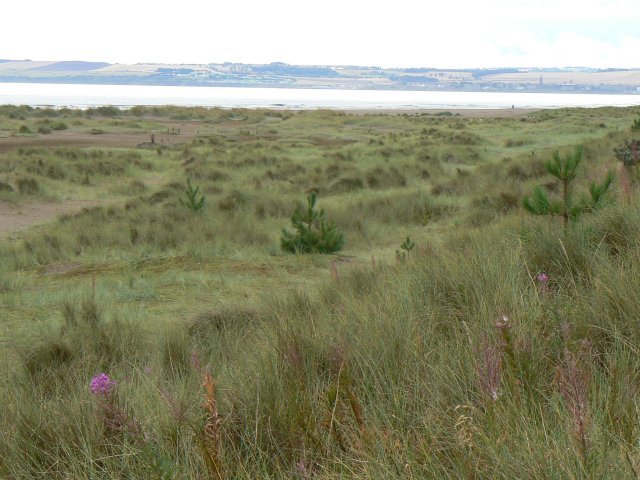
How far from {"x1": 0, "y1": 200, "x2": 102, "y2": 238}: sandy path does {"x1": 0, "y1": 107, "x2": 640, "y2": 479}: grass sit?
8.27 ft

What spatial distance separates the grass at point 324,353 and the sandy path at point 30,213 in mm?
2520

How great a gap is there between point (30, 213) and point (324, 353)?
1498 cm

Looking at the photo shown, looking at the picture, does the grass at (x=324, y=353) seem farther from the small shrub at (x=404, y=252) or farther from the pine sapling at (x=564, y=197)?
the small shrub at (x=404, y=252)

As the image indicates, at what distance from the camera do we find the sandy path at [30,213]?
15255 mm

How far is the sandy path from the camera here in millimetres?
15255

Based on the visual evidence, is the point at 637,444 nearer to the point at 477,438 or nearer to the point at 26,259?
the point at 477,438

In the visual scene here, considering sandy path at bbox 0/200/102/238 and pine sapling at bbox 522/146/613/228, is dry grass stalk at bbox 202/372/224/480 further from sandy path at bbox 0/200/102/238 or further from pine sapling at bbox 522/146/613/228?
sandy path at bbox 0/200/102/238

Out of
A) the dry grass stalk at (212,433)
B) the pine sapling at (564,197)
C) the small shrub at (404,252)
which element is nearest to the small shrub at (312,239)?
the small shrub at (404,252)

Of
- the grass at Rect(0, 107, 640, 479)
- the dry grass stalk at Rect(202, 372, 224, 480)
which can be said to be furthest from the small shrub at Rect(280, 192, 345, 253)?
the dry grass stalk at Rect(202, 372, 224, 480)

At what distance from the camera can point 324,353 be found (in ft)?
12.2

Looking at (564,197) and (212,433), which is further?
(564,197)

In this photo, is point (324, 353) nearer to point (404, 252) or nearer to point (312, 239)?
point (404, 252)

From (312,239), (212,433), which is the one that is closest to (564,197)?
(212,433)

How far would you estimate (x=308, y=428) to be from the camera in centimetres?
260
